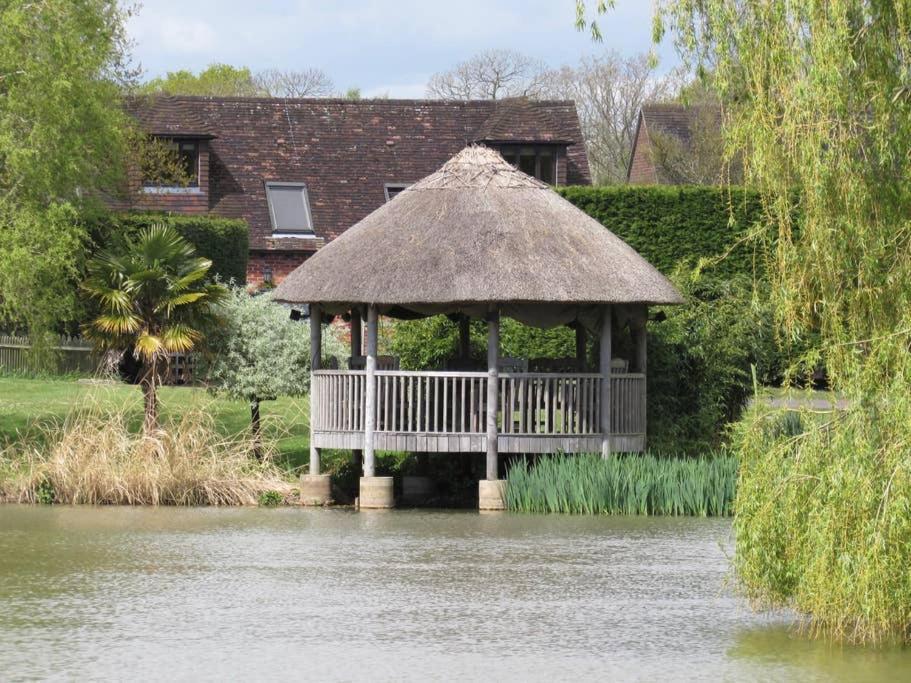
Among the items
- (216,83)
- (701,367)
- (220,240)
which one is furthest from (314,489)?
(216,83)

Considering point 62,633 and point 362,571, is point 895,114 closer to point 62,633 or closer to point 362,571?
point 362,571

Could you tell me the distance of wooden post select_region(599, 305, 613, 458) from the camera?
21.6 meters

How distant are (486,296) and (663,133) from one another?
1120 inches

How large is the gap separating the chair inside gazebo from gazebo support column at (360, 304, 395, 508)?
67 mm

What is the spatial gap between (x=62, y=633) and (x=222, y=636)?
1.23 meters

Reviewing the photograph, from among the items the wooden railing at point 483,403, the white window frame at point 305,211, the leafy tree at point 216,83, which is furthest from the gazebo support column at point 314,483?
the leafy tree at point 216,83

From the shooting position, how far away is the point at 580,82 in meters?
66.0

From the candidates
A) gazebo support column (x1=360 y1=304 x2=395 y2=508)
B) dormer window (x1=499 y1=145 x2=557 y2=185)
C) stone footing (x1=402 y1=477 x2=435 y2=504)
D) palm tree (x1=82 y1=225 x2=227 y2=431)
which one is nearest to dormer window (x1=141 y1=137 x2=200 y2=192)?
dormer window (x1=499 y1=145 x2=557 y2=185)

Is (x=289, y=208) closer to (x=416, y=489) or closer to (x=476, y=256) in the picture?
(x=416, y=489)

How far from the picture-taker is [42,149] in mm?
24844

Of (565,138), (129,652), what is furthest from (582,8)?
(565,138)

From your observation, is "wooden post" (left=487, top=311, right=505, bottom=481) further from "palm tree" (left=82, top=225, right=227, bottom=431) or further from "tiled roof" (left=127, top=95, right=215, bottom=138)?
"tiled roof" (left=127, top=95, right=215, bottom=138)

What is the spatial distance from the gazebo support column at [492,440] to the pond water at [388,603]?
2.70ft

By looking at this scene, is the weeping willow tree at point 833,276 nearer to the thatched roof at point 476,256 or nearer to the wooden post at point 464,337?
the thatched roof at point 476,256
